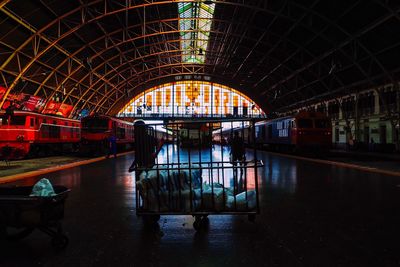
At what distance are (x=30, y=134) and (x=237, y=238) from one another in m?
20.5

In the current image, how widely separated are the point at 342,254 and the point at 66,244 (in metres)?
3.55

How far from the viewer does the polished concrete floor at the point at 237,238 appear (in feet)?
12.5

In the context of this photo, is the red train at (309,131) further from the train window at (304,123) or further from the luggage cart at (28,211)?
the luggage cart at (28,211)

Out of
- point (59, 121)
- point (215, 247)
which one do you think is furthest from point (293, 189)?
point (59, 121)

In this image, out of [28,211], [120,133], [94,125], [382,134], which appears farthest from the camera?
[382,134]

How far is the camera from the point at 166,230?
5145 mm

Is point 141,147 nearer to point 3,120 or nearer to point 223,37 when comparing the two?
point 3,120

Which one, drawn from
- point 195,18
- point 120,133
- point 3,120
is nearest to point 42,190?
point 3,120

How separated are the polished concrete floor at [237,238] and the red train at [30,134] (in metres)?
15.5

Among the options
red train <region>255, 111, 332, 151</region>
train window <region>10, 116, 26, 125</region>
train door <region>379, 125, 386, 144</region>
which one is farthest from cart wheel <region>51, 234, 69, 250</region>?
train door <region>379, 125, 386, 144</region>

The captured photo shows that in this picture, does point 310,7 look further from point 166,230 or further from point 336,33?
point 166,230

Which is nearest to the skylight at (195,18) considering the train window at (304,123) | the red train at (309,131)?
the red train at (309,131)

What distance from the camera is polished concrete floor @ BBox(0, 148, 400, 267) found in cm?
382

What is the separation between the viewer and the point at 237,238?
15.3 feet
